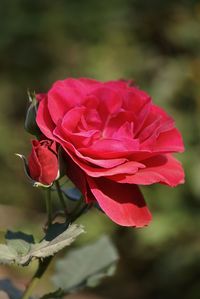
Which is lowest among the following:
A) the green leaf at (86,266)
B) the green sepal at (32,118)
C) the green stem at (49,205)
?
the green leaf at (86,266)

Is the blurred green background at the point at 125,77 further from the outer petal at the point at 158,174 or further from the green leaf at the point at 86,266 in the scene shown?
the outer petal at the point at 158,174

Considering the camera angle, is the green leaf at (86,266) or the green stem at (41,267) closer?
the green stem at (41,267)

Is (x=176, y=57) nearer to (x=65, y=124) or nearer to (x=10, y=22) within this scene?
(x=10, y=22)

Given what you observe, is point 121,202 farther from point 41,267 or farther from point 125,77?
point 125,77

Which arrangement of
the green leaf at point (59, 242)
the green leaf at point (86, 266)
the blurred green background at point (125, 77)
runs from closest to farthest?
the green leaf at point (59, 242), the green leaf at point (86, 266), the blurred green background at point (125, 77)

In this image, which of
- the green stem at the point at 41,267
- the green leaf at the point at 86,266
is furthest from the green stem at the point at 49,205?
the green leaf at the point at 86,266

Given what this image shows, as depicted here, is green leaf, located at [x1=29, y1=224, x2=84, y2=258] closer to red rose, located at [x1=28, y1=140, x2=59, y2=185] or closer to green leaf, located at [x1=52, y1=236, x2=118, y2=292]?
red rose, located at [x1=28, y1=140, x2=59, y2=185]
